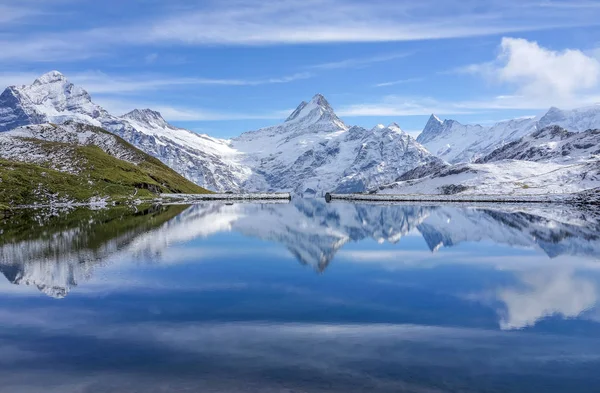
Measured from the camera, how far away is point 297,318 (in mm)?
40906

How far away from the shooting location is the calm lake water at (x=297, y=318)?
29141mm

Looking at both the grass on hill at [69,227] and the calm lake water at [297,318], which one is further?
the grass on hill at [69,227]

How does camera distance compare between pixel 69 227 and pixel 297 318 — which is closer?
pixel 297 318

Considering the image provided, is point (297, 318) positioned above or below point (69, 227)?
below

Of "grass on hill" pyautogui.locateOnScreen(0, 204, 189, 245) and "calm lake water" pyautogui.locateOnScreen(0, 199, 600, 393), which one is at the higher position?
"grass on hill" pyautogui.locateOnScreen(0, 204, 189, 245)

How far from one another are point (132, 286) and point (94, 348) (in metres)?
19.6

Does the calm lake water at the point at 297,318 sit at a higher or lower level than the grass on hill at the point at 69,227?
lower

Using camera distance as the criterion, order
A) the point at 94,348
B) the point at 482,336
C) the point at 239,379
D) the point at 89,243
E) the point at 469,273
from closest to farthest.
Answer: the point at 239,379 → the point at 94,348 → the point at 482,336 → the point at 469,273 → the point at 89,243

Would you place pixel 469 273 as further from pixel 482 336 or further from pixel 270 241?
pixel 270 241

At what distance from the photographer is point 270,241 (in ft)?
319

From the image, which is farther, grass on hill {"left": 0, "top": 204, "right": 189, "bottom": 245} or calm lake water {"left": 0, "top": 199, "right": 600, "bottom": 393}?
grass on hill {"left": 0, "top": 204, "right": 189, "bottom": 245}

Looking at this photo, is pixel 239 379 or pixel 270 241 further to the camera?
pixel 270 241

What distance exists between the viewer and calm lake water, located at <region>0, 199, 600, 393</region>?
95.6ft

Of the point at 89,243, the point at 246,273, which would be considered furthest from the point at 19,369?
the point at 89,243
